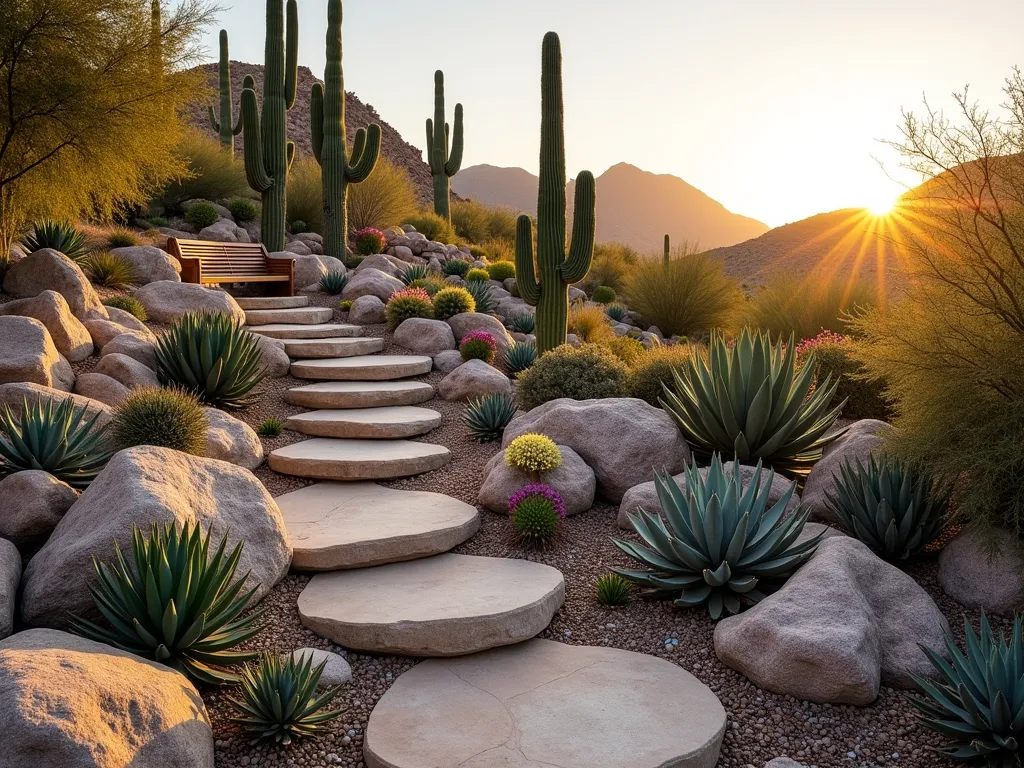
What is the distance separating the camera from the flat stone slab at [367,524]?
5465 millimetres

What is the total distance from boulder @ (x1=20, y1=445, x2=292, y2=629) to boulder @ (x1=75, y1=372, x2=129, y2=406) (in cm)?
242

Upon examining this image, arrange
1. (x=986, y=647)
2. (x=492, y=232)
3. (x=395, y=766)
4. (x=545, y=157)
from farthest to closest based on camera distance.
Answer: (x=492, y=232), (x=545, y=157), (x=986, y=647), (x=395, y=766)

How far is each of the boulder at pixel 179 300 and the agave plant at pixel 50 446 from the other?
179 inches

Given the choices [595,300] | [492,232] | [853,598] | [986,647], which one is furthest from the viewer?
[492,232]

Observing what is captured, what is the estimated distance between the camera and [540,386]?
8484 millimetres

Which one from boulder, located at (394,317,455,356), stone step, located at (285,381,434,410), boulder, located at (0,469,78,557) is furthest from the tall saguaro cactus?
boulder, located at (0,469,78,557)

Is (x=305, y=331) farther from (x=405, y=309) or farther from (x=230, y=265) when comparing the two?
(x=230, y=265)

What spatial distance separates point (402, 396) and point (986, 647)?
6662 millimetres

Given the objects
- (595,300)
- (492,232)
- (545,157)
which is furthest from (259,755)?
(492,232)

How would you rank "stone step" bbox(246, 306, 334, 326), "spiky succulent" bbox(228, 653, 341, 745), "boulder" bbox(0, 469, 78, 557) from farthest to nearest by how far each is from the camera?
"stone step" bbox(246, 306, 334, 326)
"boulder" bbox(0, 469, 78, 557)
"spiky succulent" bbox(228, 653, 341, 745)

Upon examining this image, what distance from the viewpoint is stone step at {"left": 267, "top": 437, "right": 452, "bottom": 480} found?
282 inches

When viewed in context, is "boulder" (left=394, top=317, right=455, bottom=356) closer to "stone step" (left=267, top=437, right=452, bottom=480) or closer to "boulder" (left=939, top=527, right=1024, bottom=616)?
"stone step" (left=267, top=437, right=452, bottom=480)

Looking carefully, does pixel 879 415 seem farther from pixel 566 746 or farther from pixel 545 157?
pixel 566 746

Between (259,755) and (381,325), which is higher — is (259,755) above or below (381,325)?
below
